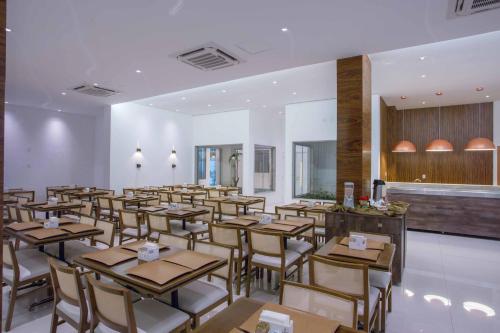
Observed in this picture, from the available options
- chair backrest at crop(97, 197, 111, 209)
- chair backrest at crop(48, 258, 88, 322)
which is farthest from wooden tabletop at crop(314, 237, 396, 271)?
chair backrest at crop(97, 197, 111, 209)

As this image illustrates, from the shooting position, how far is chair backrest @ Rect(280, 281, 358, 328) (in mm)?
1498

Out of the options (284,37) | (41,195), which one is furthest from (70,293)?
(41,195)

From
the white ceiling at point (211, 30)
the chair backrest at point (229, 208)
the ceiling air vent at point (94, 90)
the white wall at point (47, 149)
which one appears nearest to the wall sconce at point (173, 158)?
the white wall at point (47, 149)

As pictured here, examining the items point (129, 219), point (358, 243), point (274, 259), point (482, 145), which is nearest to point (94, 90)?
point (129, 219)

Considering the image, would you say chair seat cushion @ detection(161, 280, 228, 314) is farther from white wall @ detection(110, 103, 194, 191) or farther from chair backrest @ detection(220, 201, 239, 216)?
white wall @ detection(110, 103, 194, 191)

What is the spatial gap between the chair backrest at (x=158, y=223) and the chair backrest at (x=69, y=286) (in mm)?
1647

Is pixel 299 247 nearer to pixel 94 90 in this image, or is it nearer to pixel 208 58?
pixel 208 58

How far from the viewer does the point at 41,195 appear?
8672mm

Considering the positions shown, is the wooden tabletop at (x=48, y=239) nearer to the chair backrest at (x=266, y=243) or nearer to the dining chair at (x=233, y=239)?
the dining chair at (x=233, y=239)

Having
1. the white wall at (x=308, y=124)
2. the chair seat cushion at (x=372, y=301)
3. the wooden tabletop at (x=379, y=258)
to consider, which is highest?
the white wall at (x=308, y=124)

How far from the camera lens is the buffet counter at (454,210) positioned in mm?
5402

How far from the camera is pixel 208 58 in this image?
4438 millimetres

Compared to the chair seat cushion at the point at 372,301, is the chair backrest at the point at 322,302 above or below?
above

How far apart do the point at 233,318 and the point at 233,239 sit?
1.71 metres
